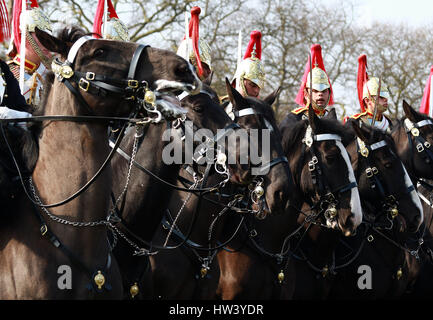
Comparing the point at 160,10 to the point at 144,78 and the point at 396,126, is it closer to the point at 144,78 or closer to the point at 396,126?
the point at 396,126

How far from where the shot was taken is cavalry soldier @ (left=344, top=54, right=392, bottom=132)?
10477 millimetres

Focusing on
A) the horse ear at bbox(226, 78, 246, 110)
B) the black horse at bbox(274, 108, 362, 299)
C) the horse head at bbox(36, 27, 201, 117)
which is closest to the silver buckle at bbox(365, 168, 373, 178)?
the black horse at bbox(274, 108, 362, 299)

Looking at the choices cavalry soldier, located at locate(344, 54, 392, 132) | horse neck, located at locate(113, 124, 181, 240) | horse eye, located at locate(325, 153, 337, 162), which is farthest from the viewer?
cavalry soldier, located at locate(344, 54, 392, 132)

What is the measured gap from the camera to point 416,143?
383 inches

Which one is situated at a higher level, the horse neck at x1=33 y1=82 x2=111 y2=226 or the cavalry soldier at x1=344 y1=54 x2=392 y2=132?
the cavalry soldier at x1=344 y1=54 x2=392 y2=132

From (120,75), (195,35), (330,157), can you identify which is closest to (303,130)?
(330,157)

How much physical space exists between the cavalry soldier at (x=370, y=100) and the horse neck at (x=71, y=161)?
6230mm

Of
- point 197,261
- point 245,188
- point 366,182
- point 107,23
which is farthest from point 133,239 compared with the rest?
point 366,182

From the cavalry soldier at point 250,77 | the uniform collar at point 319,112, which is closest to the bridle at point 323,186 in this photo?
the cavalry soldier at point 250,77

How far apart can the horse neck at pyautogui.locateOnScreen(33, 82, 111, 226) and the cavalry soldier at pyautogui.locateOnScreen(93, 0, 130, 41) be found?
342 centimetres

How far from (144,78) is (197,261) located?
98.2 inches

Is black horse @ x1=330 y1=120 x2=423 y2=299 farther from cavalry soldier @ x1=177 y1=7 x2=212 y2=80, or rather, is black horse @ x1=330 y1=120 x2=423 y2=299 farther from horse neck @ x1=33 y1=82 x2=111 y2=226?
horse neck @ x1=33 y1=82 x2=111 y2=226

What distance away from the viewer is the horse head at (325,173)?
7.56 meters

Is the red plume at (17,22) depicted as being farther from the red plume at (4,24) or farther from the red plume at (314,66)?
the red plume at (314,66)
